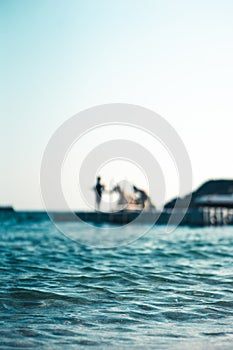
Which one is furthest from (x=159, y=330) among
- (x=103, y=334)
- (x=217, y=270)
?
(x=217, y=270)

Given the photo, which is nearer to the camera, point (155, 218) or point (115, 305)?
point (115, 305)

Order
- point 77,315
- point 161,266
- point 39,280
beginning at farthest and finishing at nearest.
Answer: point 161,266
point 39,280
point 77,315

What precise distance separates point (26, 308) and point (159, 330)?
220 cm

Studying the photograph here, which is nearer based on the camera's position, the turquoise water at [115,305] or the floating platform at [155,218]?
the turquoise water at [115,305]

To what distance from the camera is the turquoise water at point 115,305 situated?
485cm

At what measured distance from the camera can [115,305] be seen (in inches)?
268

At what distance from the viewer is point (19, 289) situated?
779cm

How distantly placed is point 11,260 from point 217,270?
18.6ft

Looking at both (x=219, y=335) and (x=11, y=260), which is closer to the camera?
(x=219, y=335)

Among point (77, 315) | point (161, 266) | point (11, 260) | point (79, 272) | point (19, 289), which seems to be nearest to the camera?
point (77, 315)

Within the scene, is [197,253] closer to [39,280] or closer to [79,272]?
[79,272]

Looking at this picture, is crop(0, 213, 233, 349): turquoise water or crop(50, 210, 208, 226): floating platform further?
crop(50, 210, 208, 226): floating platform

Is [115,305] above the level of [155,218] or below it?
above

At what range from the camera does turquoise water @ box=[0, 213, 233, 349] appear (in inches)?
191
